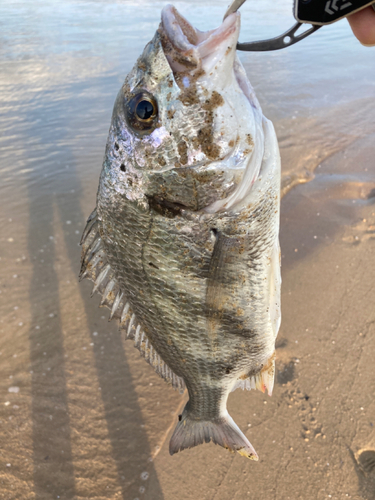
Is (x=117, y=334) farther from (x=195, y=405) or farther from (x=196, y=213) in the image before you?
(x=196, y=213)

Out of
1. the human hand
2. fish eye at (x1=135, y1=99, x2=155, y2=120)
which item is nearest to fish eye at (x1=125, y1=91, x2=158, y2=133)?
fish eye at (x1=135, y1=99, x2=155, y2=120)

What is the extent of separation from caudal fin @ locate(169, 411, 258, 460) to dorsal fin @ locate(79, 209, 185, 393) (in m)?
0.54

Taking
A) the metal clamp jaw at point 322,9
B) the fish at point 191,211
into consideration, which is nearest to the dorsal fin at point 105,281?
the fish at point 191,211

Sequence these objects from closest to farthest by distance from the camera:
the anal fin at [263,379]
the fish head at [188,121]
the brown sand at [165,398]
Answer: the fish head at [188,121] → the anal fin at [263,379] → the brown sand at [165,398]

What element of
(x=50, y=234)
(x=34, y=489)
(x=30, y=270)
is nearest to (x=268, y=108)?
(x=50, y=234)

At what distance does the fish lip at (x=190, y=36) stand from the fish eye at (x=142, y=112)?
199 millimetres

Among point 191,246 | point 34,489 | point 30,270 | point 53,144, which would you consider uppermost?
point 191,246

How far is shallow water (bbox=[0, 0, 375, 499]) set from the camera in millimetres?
2654

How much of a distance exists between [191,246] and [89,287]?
279 centimetres

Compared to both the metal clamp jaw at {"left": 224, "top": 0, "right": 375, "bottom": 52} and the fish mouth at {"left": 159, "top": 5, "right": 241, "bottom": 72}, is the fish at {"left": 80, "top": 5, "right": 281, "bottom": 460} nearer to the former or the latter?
the fish mouth at {"left": 159, "top": 5, "right": 241, "bottom": 72}

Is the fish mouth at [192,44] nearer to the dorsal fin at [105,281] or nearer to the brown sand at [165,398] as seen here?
the dorsal fin at [105,281]

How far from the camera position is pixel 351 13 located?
103 centimetres

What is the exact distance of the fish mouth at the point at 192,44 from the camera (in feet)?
3.59

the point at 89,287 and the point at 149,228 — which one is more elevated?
the point at 149,228
